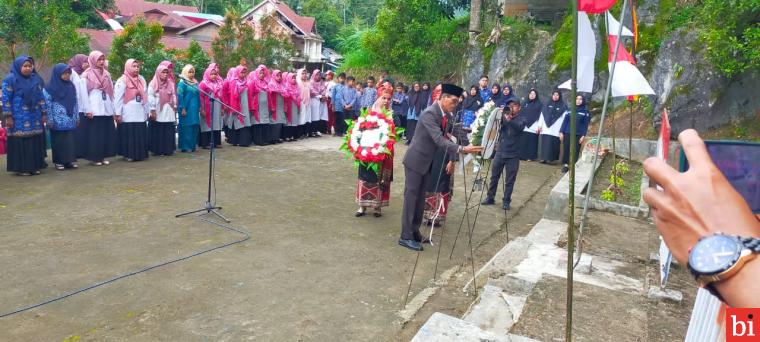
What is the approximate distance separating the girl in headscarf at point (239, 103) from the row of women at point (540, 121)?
479 cm

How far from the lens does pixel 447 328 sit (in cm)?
296

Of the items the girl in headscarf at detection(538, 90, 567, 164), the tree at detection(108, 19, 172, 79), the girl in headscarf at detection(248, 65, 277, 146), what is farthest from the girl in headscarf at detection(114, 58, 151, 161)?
the girl in headscarf at detection(538, 90, 567, 164)

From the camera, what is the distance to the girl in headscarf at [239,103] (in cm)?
1140

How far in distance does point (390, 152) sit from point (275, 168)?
3.75 m

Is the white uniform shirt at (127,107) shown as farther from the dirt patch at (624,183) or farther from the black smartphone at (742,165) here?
the black smartphone at (742,165)

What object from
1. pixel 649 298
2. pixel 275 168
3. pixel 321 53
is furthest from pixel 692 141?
pixel 321 53

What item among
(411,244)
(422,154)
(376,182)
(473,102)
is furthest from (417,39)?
(411,244)

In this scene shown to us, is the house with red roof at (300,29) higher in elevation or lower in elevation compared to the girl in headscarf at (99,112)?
higher

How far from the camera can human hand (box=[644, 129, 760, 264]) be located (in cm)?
99

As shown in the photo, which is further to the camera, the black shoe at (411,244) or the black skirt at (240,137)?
the black skirt at (240,137)

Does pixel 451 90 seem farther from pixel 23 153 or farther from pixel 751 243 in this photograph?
pixel 23 153

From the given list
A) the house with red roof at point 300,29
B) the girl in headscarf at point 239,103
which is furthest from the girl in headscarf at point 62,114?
the house with red roof at point 300,29

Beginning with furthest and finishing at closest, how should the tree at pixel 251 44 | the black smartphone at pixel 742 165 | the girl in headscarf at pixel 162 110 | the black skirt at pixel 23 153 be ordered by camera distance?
the tree at pixel 251 44
the girl in headscarf at pixel 162 110
the black skirt at pixel 23 153
the black smartphone at pixel 742 165

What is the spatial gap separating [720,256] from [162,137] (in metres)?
10.3
